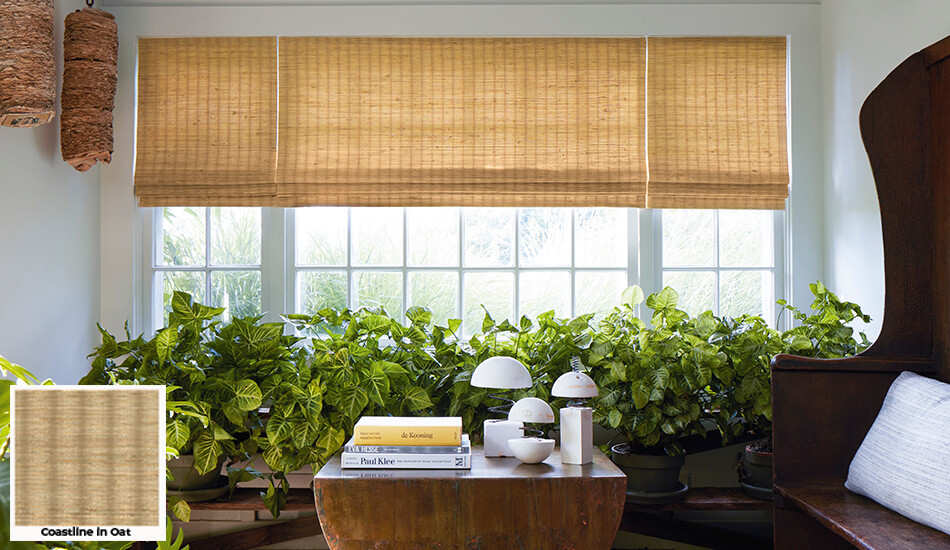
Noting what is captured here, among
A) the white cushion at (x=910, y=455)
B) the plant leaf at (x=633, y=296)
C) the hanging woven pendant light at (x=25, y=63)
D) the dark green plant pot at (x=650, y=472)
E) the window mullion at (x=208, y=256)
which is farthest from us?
the window mullion at (x=208, y=256)

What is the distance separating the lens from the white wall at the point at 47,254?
2484mm

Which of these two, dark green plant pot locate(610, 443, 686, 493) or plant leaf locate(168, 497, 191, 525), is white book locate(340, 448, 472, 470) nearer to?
plant leaf locate(168, 497, 191, 525)

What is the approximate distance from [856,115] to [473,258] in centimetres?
159

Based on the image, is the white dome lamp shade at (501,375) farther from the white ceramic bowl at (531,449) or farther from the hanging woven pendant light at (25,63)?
the hanging woven pendant light at (25,63)

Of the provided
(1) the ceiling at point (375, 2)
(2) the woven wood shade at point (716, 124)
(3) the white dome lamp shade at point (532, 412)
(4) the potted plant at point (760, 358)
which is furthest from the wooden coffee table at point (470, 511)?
(1) the ceiling at point (375, 2)

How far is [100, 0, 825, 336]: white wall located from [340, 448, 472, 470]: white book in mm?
1450

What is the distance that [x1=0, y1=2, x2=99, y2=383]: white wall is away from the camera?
2.48 metres

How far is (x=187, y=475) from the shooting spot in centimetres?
254

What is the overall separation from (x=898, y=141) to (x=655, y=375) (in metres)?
1.07

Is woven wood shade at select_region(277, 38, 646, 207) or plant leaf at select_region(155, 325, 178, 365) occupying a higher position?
woven wood shade at select_region(277, 38, 646, 207)

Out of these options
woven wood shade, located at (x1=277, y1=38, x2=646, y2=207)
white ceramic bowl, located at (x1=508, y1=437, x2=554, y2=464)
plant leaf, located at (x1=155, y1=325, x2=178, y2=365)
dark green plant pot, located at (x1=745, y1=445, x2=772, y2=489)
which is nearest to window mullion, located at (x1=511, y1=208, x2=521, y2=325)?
woven wood shade, located at (x1=277, y1=38, x2=646, y2=207)

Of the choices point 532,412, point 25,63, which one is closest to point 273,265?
point 25,63

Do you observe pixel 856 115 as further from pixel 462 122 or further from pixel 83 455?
pixel 83 455

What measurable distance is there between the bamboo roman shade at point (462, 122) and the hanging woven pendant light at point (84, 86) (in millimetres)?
324
